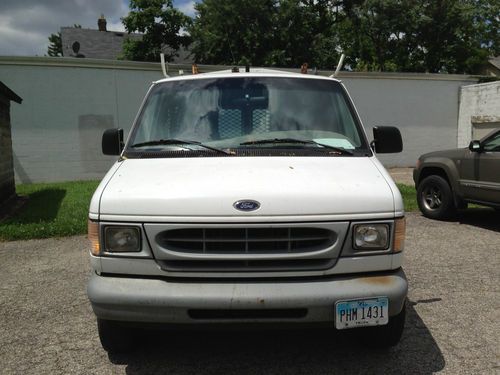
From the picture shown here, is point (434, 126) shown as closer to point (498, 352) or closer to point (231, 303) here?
point (498, 352)

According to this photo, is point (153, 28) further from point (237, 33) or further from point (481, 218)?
point (481, 218)

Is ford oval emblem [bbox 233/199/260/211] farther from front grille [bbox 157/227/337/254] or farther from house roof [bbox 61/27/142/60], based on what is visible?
house roof [bbox 61/27/142/60]

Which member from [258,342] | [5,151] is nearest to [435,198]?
[258,342]

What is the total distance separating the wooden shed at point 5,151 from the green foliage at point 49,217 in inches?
18.8

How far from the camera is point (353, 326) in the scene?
284 centimetres

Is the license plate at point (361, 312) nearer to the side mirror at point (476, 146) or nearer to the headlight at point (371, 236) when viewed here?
the headlight at point (371, 236)

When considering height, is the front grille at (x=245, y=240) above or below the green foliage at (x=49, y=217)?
above

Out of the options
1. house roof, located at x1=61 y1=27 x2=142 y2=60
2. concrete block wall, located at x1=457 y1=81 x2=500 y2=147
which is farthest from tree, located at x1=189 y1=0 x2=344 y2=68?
concrete block wall, located at x1=457 y1=81 x2=500 y2=147

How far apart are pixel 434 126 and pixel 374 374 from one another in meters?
17.6

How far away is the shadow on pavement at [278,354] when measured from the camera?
325 cm

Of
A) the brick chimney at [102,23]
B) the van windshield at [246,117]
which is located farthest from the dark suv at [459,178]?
the brick chimney at [102,23]

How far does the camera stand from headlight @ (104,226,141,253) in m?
2.91

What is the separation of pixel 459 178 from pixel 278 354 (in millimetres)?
5772

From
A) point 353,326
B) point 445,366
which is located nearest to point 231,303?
point 353,326
